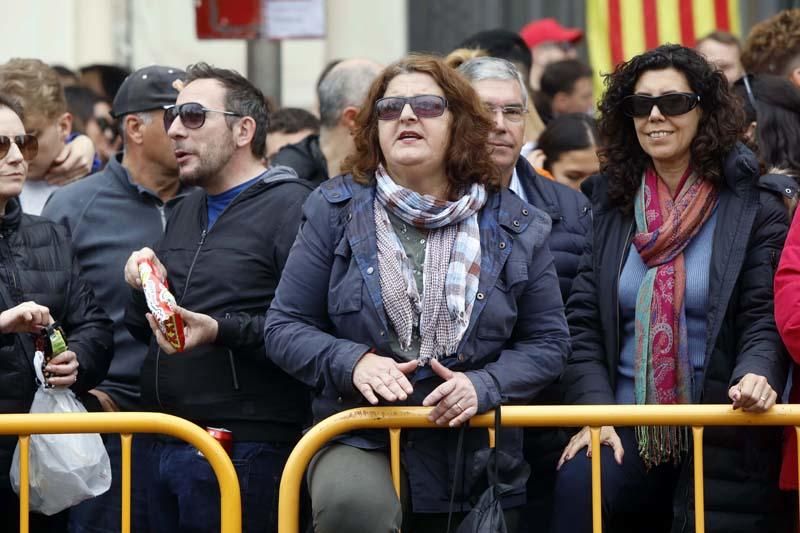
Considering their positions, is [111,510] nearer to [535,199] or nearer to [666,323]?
[535,199]

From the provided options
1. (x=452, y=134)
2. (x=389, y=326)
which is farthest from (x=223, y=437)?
(x=452, y=134)

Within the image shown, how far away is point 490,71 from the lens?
20.8 ft

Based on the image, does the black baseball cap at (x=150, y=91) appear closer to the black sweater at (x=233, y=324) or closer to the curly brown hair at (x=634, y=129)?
the black sweater at (x=233, y=324)

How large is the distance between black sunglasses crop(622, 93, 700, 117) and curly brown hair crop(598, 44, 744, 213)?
0.06 meters

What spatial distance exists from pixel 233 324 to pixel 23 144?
1.07 meters

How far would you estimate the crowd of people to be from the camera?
5090 millimetres

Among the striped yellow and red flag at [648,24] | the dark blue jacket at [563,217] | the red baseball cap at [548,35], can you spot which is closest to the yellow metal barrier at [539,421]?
the dark blue jacket at [563,217]

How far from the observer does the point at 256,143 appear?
6.23m

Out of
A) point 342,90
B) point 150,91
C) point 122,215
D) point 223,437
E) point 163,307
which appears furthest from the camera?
point 342,90

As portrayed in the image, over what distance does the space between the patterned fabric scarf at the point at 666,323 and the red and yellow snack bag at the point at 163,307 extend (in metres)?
1.57

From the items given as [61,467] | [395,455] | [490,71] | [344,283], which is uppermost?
[490,71]

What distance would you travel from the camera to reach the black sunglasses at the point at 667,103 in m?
5.66

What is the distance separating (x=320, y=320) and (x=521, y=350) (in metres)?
0.66

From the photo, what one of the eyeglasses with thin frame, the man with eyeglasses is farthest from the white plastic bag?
the eyeglasses with thin frame
